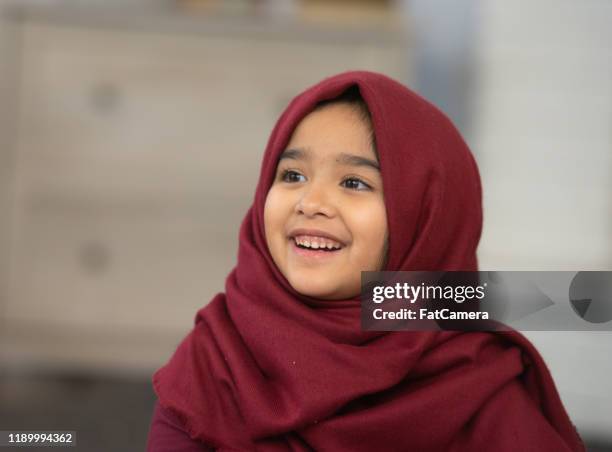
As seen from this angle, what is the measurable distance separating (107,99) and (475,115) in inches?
32.6

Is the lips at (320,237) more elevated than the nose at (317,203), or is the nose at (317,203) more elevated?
the nose at (317,203)

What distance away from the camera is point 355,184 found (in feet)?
2.61

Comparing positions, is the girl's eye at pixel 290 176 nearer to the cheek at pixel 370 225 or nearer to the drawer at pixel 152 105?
the cheek at pixel 370 225

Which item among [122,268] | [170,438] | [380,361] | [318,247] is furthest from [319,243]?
[122,268]

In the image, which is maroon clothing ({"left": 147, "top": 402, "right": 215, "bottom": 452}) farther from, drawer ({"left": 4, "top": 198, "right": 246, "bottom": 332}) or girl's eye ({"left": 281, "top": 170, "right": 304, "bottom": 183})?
drawer ({"left": 4, "top": 198, "right": 246, "bottom": 332})

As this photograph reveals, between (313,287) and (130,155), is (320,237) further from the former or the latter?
(130,155)

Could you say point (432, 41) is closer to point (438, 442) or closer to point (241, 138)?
point (241, 138)

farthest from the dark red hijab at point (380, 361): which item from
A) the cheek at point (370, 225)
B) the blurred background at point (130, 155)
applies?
the blurred background at point (130, 155)

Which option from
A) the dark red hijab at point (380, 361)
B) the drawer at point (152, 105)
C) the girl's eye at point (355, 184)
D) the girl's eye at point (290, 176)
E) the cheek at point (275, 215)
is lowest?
the dark red hijab at point (380, 361)

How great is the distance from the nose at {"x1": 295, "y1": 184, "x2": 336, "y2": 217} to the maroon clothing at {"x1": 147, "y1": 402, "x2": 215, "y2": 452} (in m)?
0.23

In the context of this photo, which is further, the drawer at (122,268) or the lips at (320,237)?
the drawer at (122,268)

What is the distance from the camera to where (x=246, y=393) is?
0.75 m

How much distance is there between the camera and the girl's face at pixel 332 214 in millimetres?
776

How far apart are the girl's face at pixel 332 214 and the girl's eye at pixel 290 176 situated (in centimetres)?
1
